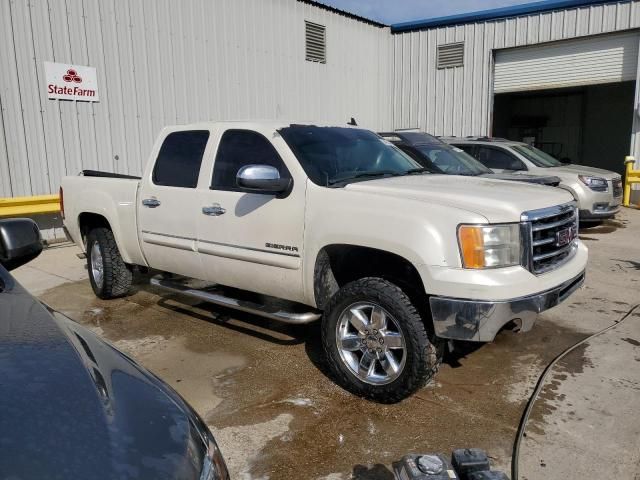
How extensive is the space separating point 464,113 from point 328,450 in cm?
1455

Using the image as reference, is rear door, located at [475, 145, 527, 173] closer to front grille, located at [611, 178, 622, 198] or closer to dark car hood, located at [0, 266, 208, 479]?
front grille, located at [611, 178, 622, 198]

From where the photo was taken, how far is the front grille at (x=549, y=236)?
11.3 feet

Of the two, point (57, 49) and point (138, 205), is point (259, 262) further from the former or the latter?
point (57, 49)

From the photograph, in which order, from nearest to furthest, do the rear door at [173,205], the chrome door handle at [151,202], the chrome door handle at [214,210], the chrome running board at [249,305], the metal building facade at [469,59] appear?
the chrome running board at [249,305] → the chrome door handle at [214,210] → the rear door at [173,205] → the chrome door handle at [151,202] → the metal building facade at [469,59]

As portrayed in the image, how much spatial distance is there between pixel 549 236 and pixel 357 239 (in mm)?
1278

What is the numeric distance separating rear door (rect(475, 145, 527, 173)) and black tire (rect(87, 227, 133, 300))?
24.4 ft

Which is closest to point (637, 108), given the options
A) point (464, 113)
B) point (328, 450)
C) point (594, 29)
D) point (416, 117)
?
point (594, 29)

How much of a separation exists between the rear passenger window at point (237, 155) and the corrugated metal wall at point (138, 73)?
244cm

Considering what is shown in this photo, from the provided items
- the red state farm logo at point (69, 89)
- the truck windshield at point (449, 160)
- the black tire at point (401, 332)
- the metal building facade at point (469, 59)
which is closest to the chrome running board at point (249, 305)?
the black tire at point (401, 332)

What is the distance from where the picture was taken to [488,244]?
10.8ft

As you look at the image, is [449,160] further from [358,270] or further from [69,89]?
[69,89]

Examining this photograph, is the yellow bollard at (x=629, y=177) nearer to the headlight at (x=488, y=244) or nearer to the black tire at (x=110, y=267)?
the headlight at (x=488, y=244)

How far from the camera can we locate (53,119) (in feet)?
32.1

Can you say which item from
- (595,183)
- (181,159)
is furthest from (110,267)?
(595,183)
